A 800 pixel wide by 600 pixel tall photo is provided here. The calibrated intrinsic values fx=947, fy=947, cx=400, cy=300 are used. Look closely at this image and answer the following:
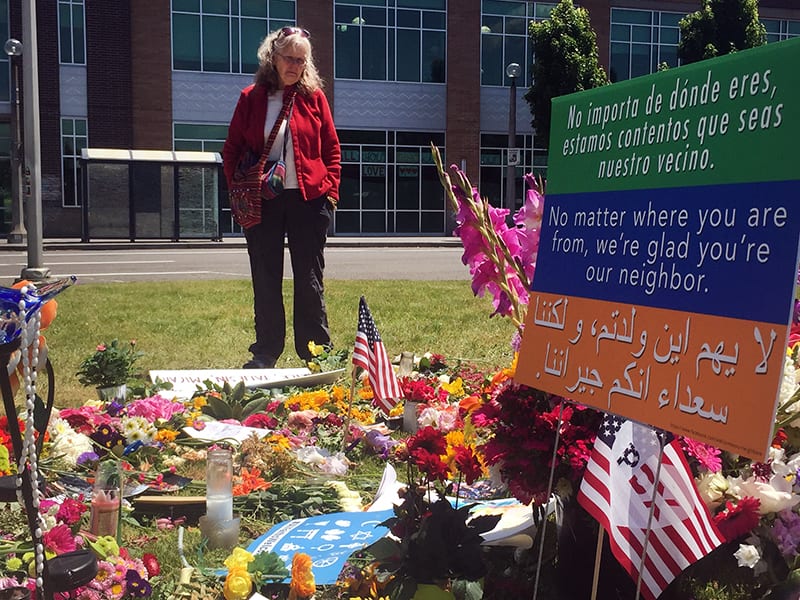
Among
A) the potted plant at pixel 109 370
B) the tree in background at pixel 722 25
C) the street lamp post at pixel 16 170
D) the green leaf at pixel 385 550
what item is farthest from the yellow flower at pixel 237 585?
the tree in background at pixel 722 25

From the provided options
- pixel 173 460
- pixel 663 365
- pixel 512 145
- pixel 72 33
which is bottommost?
pixel 173 460

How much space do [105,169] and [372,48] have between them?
947 cm

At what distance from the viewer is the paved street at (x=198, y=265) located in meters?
14.0

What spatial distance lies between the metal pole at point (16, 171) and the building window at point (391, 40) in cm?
922

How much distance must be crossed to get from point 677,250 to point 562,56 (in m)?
25.7

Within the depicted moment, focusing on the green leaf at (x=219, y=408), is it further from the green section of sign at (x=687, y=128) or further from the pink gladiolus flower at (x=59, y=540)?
the green section of sign at (x=687, y=128)

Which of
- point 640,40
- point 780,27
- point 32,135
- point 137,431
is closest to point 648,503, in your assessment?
point 137,431

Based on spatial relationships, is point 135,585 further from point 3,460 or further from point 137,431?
point 137,431

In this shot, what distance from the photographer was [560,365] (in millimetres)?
2102

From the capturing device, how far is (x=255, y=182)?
17.8 feet

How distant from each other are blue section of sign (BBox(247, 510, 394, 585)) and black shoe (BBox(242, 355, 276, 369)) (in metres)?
2.64

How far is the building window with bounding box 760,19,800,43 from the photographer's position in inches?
1278

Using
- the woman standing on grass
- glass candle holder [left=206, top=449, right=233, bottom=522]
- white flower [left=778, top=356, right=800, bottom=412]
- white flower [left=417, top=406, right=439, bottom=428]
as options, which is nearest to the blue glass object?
glass candle holder [left=206, top=449, right=233, bottom=522]

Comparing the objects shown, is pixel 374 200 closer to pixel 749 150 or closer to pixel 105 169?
pixel 105 169
